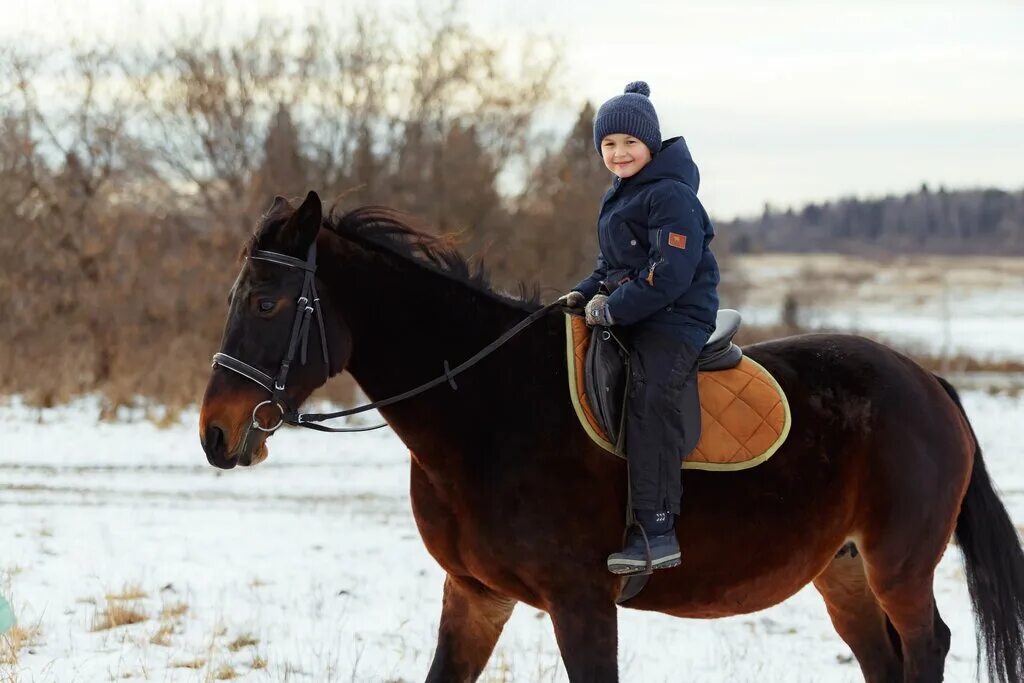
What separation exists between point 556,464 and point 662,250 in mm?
932

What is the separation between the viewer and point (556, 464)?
12.9 feet

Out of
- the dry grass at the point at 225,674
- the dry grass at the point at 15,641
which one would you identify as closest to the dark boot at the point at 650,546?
the dry grass at the point at 225,674

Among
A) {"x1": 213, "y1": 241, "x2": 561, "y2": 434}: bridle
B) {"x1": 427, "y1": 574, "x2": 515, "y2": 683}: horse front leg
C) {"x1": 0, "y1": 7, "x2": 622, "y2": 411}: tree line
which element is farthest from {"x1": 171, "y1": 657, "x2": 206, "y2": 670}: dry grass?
{"x1": 0, "y1": 7, "x2": 622, "y2": 411}: tree line

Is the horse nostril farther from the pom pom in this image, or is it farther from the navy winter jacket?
the pom pom

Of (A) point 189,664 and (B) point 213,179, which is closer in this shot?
(A) point 189,664

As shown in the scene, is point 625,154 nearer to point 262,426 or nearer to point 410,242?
point 410,242

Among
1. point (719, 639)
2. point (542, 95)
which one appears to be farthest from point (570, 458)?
point (542, 95)

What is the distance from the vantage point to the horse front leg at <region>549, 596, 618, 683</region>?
3.81 metres

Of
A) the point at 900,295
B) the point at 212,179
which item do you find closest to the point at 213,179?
the point at 212,179

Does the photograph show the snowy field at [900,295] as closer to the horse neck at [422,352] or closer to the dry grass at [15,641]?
the dry grass at [15,641]

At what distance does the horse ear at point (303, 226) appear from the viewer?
151 inches

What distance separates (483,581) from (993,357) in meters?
35.1

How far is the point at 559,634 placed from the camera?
3.86 metres

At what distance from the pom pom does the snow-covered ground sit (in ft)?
10.3
